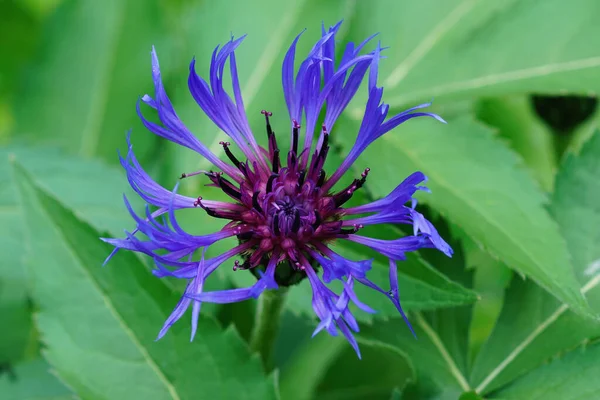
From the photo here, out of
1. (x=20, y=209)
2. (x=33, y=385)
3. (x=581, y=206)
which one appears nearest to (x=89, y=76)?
(x=20, y=209)

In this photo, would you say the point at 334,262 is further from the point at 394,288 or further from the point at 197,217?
the point at 197,217

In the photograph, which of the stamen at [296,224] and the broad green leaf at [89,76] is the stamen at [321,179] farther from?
the broad green leaf at [89,76]

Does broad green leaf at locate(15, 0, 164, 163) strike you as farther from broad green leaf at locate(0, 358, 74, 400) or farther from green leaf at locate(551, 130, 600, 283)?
green leaf at locate(551, 130, 600, 283)

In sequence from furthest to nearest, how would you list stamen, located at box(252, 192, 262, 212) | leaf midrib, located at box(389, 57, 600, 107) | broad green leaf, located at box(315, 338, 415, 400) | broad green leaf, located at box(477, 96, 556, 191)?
broad green leaf, located at box(477, 96, 556, 191)
broad green leaf, located at box(315, 338, 415, 400)
leaf midrib, located at box(389, 57, 600, 107)
stamen, located at box(252, 192, 262, 212)

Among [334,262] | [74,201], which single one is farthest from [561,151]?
[74,201]

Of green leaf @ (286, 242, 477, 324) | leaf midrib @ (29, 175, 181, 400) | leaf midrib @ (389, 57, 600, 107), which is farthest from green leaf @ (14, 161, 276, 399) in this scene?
leaf midrib @ (389, 57, 600, 107)

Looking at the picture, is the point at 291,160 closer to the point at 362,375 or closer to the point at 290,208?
the point at 290,208
